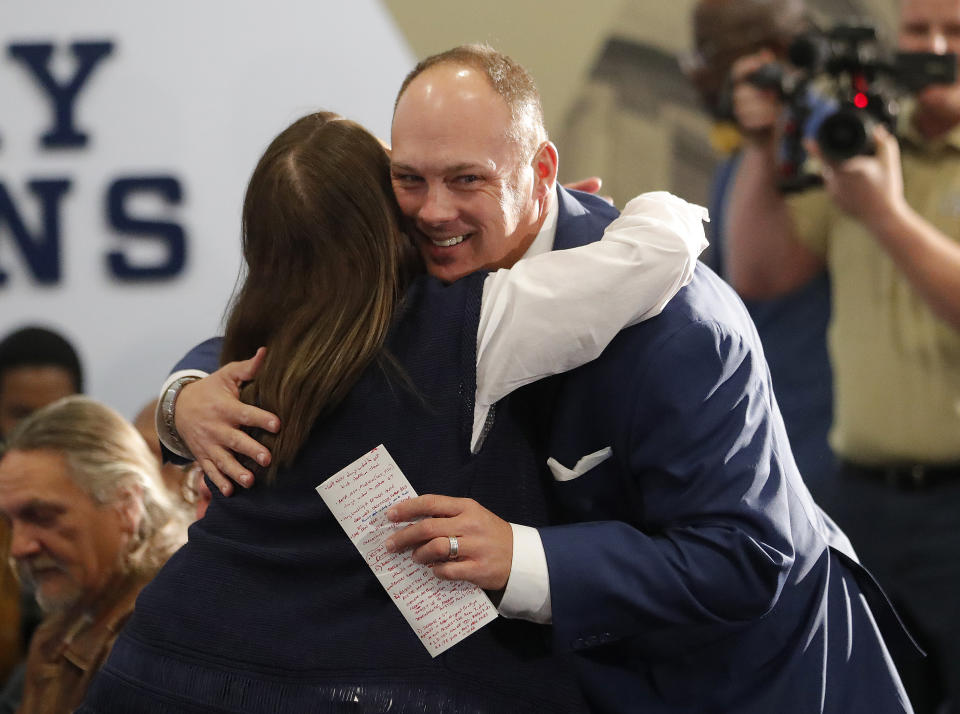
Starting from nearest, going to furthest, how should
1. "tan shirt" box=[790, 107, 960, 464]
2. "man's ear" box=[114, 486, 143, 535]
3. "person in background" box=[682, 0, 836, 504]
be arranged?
"man's ear" box=[114, 486, 143, 535] < "tan shirt" box=[790, 107, 960, 464] < "person in background" box=[682, 0, 836, 504]

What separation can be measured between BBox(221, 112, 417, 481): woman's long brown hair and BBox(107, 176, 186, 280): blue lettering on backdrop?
121 inches

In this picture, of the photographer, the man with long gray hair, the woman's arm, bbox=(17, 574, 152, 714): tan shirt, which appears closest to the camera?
the woman's arm

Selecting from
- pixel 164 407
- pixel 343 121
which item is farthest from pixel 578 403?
pixel 164 407

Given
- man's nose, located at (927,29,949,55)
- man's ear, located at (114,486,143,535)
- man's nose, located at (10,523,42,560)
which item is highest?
man's nose, located at (927,29,949,55)

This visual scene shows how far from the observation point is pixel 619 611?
1729 millimetres

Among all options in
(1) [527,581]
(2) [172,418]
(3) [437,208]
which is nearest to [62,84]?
(2) [172,418]

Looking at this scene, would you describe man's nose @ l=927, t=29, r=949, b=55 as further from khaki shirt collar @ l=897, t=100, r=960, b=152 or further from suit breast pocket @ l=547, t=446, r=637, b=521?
suit breast pocket @ l=547, t=446, r=637, b=521

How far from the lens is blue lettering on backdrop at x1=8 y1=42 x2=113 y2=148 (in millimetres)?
4922

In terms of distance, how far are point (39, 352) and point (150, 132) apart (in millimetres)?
997

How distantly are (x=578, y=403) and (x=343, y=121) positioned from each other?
591 mm

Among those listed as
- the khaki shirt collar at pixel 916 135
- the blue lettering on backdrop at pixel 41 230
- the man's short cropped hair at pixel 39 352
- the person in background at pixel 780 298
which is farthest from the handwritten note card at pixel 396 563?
the blue lettering on backdrop at pixel 41 230

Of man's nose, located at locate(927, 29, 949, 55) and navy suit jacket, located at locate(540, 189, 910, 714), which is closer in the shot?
navy suit jacket, located at locate(540, 189, 910, 714)

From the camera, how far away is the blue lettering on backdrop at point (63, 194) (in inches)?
193

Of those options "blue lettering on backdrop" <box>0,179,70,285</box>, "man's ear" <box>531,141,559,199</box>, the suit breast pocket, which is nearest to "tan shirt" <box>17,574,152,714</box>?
the suit breast pocket
